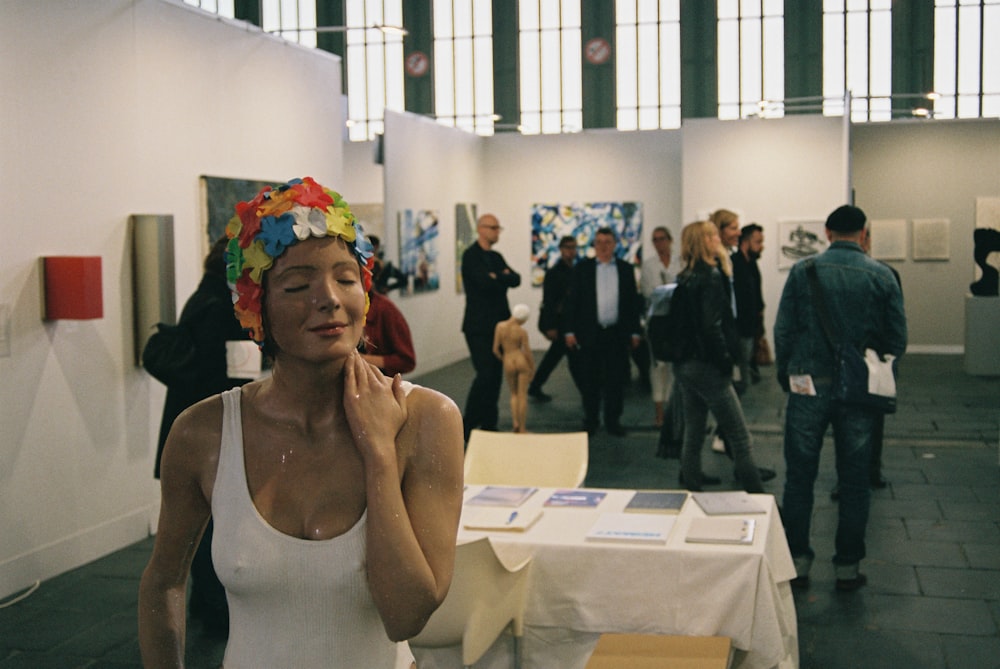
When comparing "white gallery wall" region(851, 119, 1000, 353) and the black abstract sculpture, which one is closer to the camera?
the black abstract sculpture

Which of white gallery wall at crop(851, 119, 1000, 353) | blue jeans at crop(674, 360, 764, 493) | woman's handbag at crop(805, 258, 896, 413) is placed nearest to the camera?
woman's handbag at crop(805, 258, 896, 413)

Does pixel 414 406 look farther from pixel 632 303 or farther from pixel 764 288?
pixel 764 288

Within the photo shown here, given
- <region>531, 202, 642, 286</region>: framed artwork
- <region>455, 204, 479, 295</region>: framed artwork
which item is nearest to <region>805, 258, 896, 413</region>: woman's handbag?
<region>455, 204, 479, 295</region>: framed artwork

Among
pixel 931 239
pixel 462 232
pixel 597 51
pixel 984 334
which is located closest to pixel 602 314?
pixel 984 334

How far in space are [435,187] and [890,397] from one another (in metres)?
10.3

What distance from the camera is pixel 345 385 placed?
181cm

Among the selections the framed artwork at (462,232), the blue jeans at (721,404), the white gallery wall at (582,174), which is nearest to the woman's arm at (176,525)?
the blue jeans at (721,404)

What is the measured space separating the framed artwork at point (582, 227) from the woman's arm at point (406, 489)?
1645 centimetres

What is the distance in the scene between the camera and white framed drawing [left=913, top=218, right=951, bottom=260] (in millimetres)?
16797

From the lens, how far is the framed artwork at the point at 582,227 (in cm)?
1841

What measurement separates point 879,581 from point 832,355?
50.7 inches

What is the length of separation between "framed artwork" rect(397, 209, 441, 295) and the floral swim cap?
37.9 ft

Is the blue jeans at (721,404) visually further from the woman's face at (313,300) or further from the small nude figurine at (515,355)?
the woman's face at (313,300)

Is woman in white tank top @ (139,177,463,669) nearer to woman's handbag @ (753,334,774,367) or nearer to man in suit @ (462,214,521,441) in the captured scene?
man in suit @ (462,214,521,441)
